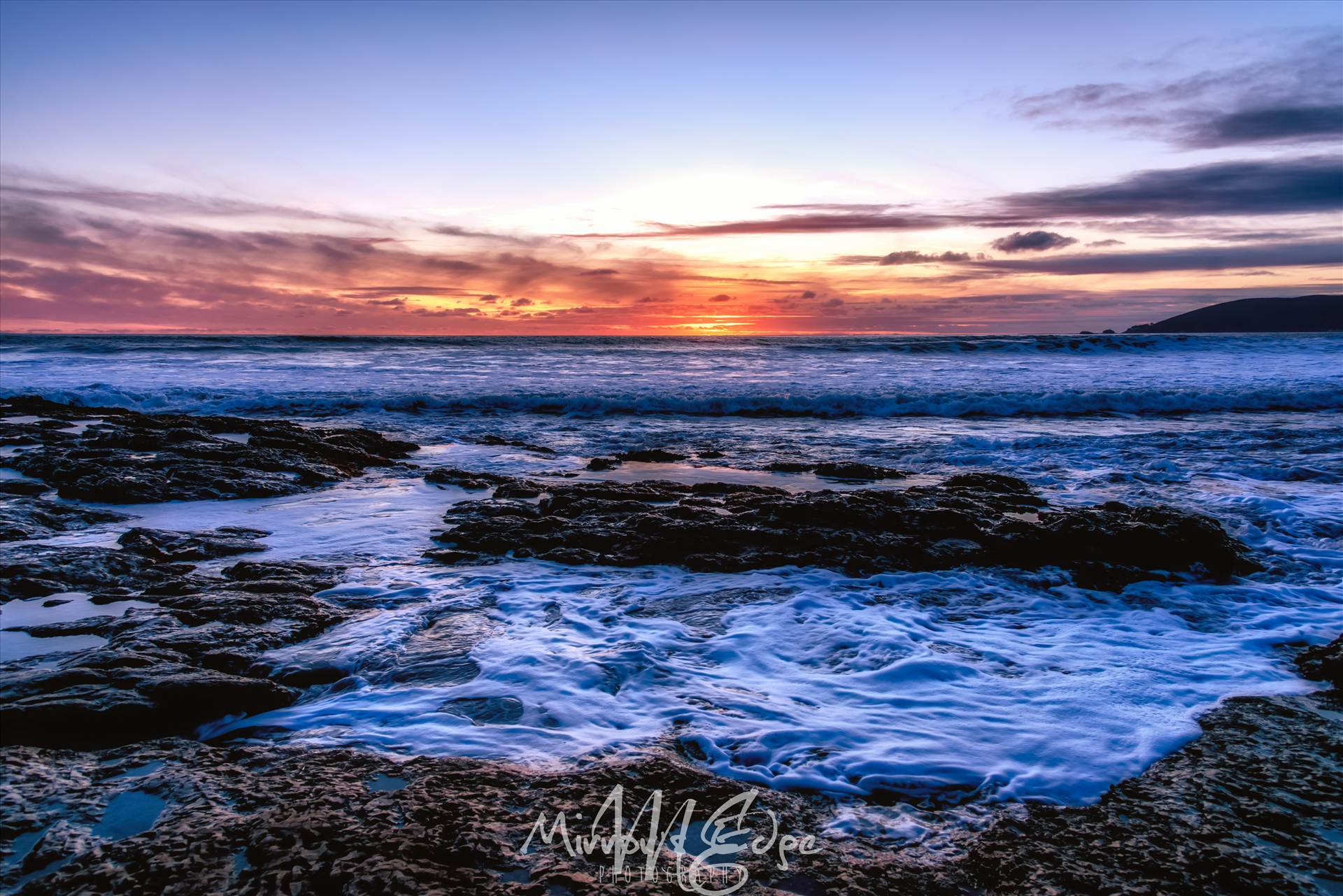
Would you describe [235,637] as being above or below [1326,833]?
above

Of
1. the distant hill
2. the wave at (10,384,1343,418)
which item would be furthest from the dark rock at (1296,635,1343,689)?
the distant hill

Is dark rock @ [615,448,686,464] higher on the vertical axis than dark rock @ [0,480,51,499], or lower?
lower

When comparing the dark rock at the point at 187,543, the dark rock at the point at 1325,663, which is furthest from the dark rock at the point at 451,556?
the dark rock at the point at 1325,663

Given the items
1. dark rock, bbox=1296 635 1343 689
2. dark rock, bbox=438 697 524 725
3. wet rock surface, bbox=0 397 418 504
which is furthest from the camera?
wet rock surface, bbox=0 397 418 504

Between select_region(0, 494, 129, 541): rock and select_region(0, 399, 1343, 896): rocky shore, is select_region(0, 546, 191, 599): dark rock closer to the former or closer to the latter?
select_region(0, 399, 1343, 896): rocky shore

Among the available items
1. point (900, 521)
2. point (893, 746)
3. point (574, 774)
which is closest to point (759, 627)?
point (893, 746)

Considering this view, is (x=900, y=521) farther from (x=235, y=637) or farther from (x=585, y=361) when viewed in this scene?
(x=585, y=361)

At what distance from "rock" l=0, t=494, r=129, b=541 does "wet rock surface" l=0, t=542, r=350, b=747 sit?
635mm

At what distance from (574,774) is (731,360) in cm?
3262

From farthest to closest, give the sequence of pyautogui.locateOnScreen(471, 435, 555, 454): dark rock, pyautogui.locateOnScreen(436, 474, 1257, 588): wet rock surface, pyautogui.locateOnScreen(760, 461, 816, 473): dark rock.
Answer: pyautogui.locateOnScreen(471, 435, 555, 454): dark rock
pyautogui.locateOnScreen(760, 461, 816, 473): dark rock
pyautogui.locateOnScreen(436, 474, 1257, 588): wet rock surface

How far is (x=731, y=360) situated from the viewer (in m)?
34.9

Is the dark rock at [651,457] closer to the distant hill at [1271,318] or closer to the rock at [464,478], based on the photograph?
the rock at [464,478]

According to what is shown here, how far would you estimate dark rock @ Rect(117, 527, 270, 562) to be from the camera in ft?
17.6

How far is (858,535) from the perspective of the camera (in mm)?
6129
